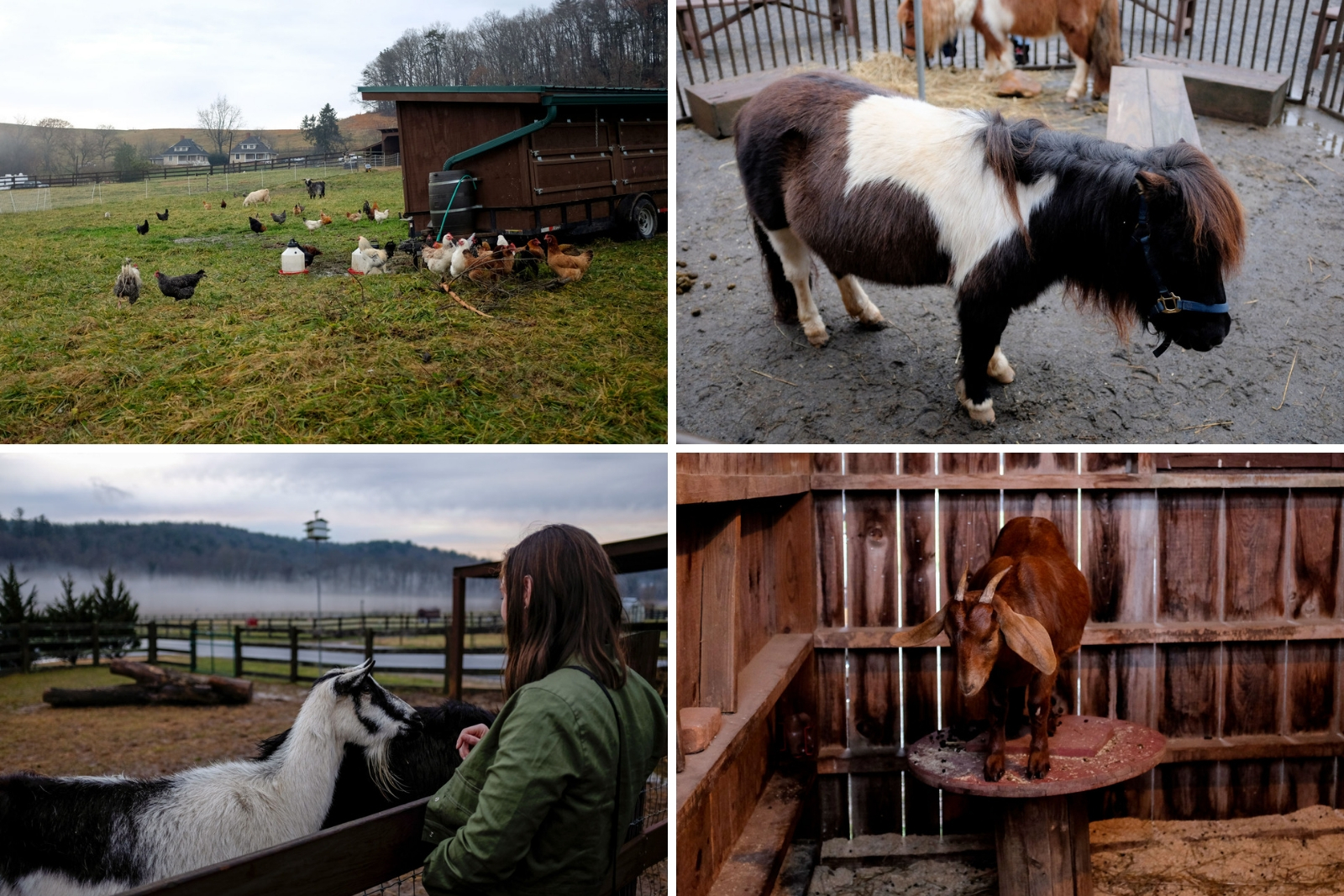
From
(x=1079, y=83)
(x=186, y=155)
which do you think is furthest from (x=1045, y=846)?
(x=1079, y=83)

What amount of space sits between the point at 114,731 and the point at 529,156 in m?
2.08

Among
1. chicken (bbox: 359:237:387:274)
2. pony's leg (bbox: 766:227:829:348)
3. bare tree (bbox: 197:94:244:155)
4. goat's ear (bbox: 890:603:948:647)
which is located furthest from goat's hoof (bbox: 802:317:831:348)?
bare tree (bbox: 197:94:244:155)

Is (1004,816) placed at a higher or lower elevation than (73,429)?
lower

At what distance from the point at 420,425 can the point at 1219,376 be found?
3.17m

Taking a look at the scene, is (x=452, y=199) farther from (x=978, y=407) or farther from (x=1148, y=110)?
(x=1148, y=110)

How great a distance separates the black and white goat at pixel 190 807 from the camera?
1661mm

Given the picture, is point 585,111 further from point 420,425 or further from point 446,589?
point 446,589

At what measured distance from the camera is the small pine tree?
5.77 feet

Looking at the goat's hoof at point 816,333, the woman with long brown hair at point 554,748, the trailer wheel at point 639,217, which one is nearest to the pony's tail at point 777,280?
the goat's hoof at point 816,333

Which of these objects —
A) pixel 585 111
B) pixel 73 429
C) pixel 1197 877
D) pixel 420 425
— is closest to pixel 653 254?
pixel 585 111

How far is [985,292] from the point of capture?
3018 mm

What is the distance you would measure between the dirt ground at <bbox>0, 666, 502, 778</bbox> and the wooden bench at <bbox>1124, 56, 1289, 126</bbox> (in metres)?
5.68

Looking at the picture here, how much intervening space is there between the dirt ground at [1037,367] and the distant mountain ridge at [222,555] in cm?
133

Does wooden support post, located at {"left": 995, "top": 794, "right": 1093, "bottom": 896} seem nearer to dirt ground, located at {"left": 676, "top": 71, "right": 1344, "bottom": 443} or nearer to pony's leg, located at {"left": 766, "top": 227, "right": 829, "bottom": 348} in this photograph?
dirt ground, located at {"left": 676, "top": 71, "right": 1344, "bottom": 443}
